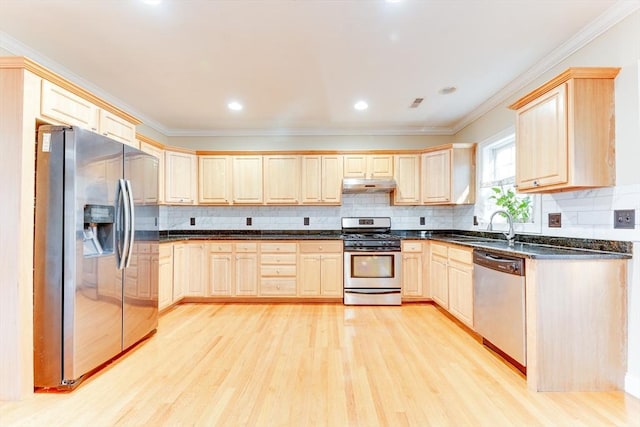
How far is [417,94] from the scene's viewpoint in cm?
361

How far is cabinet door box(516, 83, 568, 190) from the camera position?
7.42 ft

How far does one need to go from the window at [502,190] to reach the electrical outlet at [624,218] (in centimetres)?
75

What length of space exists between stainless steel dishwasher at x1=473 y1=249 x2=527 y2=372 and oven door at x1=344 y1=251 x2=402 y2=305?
1.36 m

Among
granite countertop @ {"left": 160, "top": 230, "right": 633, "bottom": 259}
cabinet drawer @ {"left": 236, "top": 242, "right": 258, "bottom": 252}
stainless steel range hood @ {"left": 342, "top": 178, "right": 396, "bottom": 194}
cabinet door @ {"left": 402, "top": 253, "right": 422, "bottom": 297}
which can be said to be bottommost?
cabinet door @ {"left": 402, "top": 253, "right": 422, "bottom": 297}

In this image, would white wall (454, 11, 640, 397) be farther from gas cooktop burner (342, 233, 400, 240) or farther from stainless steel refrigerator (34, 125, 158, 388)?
stainless steel refrigerator (34, 125, 158, 388)

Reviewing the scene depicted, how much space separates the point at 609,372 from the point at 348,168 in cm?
347

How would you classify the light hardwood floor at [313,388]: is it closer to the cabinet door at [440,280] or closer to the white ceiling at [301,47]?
the cabinet door at [440,280]

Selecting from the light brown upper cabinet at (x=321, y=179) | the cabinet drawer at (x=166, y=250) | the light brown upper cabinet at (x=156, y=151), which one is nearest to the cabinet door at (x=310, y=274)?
the light brown upper cabinet at (x=321, y=179)

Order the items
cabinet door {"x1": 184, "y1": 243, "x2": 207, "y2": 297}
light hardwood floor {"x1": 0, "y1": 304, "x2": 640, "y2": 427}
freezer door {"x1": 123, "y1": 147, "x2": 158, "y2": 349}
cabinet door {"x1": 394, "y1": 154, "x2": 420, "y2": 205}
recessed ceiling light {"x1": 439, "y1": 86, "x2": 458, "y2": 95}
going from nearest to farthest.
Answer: light hardwood floor {"x1": 0, "y1": 304, "x2": 640, "y2": 427} < freezer door {"x1": 123, "y1": 147, "x2": 158, "y2": 349} < recessed ceiling light {"x1": 439, "y1": 86, "x2": 458, "y2": 95} < cabinet door {"x1": 184, "y1": 243, "x2": 207, "y2": 297} < cabinet door {"x1": 394, "y1": 154, "x2": 420, "y2": 205}

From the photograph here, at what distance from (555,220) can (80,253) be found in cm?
375

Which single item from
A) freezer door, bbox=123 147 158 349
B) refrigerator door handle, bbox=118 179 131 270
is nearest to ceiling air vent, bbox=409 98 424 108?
freezer door, bbox=123 147 158 349

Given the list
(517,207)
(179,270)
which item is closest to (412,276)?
(517,207)

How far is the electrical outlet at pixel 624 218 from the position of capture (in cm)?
206

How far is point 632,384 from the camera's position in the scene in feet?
6.70
